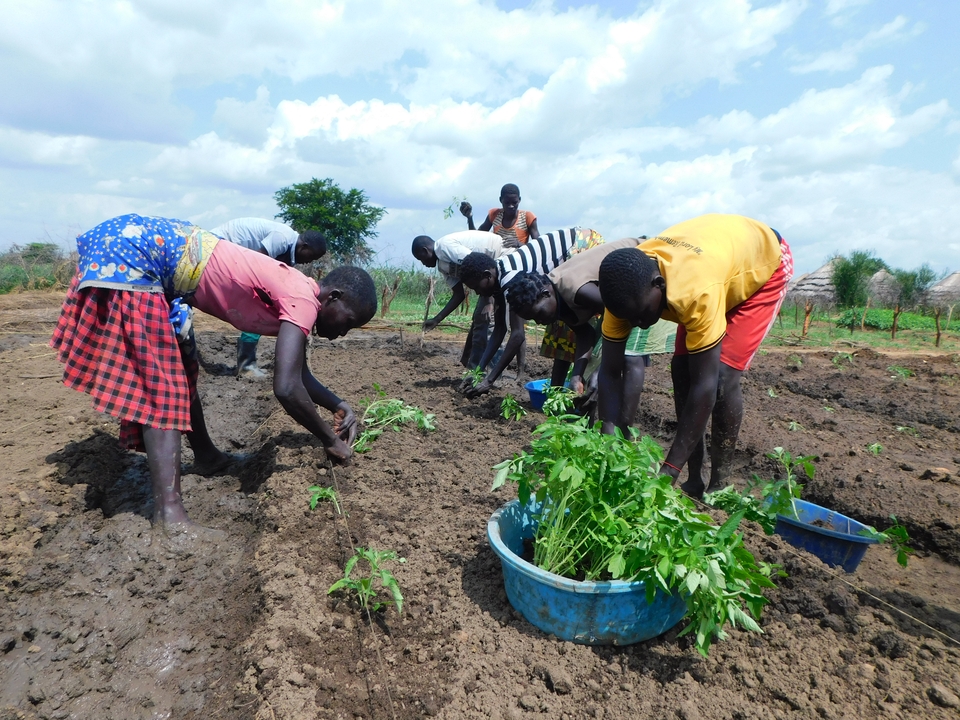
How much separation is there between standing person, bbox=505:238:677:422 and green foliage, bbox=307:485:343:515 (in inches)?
61.0

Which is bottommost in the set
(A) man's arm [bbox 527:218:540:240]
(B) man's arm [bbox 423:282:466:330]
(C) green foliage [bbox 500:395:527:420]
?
(C) green foliage [bbox 500:395:527:420]

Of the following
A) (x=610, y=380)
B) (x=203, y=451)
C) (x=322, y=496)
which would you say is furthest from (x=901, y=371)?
(x=203, y=451)

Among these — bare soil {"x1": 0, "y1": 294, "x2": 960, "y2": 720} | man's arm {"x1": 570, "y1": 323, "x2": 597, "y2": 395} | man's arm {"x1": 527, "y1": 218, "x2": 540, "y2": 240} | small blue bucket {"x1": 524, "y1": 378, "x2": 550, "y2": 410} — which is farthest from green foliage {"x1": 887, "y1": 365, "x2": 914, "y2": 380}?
man's arm {"x1": 570, "y1": 323, "x2": 597, "y2": 395}

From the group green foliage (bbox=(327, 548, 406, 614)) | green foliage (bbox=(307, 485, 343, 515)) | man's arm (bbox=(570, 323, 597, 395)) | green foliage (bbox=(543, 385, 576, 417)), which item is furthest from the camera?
man's arm (bbox=(570, 323, 597, 395))

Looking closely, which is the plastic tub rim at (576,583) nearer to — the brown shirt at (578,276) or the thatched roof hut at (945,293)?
the brown shirt at (578,276)

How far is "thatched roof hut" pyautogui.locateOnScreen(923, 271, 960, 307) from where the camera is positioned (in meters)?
21.5

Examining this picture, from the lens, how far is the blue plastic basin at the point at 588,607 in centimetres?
188

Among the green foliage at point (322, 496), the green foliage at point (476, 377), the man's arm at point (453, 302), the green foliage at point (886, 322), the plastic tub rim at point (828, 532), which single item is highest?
the man's arm at point (453, 302)

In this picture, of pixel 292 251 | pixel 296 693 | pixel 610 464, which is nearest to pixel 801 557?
pixel 610 464

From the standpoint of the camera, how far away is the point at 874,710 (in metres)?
1.82

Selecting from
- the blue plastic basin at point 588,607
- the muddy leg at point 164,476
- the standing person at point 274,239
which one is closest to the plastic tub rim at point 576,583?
the blue plastic basin at point 588,607

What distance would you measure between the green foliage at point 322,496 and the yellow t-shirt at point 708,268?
1.52 meters

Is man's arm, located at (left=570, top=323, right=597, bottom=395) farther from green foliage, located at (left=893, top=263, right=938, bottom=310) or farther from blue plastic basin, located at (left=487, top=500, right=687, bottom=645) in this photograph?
green foliage, located at (left=893, top=263, right=938, bottom=310)

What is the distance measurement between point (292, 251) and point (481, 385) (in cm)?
209
